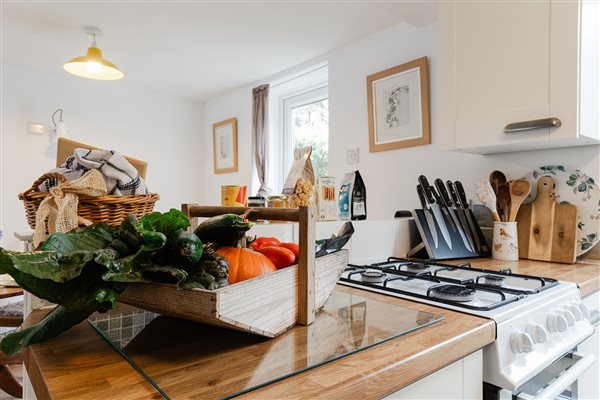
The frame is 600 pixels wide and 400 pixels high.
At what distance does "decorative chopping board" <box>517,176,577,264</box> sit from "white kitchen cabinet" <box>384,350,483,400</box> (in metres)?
0.98

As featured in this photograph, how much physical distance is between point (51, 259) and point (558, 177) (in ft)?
5.45

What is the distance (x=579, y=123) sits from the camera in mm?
1176

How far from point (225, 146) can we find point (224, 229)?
3427mm

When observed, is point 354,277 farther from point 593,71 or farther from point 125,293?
point 593,71

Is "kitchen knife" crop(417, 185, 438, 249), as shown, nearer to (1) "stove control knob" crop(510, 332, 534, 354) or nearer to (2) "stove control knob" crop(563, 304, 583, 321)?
(2) "stove control knob" crop(563, 304, 583, 321)

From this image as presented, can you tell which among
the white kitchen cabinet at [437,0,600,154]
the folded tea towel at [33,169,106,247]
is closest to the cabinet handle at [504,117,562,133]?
the white kitchen cabinet at [437,0,600,154]

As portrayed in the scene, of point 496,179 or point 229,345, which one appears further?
point 496,179

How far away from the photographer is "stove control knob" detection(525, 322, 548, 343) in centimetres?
75

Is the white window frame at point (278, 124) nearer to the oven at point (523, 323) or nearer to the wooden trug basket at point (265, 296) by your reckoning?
the oven at point (523, 323)

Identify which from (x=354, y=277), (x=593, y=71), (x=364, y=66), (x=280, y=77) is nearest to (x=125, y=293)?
(x=354, y=277)

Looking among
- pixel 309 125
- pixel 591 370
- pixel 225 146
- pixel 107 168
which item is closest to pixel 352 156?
pixel 309 125

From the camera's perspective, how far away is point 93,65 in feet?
7.54

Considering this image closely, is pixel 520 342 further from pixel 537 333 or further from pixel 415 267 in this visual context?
pixel 415 267

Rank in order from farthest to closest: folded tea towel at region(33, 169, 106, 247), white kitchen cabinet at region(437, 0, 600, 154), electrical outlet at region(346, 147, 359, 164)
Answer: electrical outlet at region(346, 147, 359, 164) → white kitchen cabinet at region(437, 0, 600, 154) → folded tea towel at region(33, 169, 106, 247)
